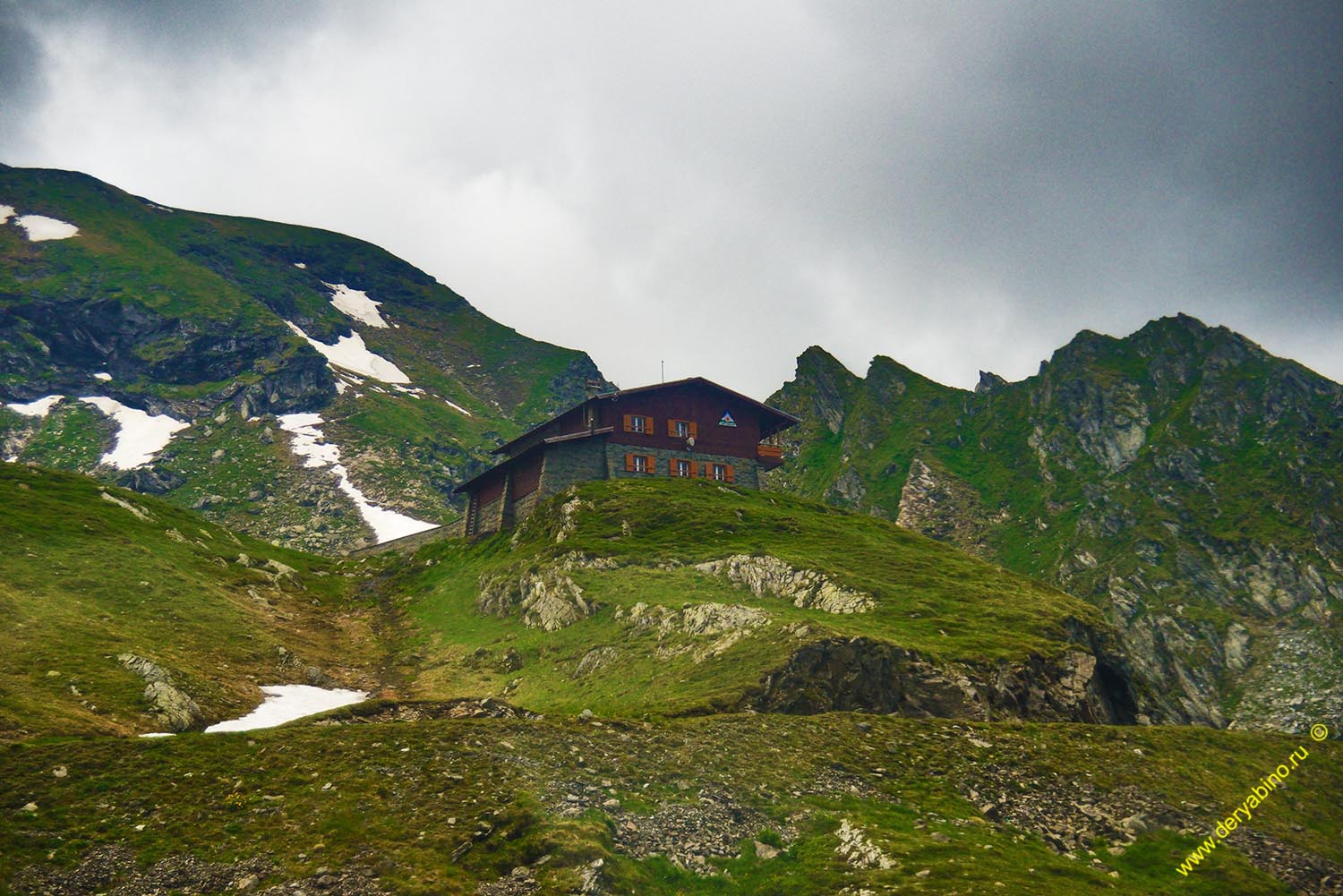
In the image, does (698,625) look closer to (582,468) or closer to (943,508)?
(582,468)

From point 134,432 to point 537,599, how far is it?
147 meters

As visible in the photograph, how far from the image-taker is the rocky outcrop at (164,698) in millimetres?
35781

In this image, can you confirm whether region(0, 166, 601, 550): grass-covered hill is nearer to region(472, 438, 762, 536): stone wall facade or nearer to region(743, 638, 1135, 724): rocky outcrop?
region(472, 438, 762, 536): stone wall facade

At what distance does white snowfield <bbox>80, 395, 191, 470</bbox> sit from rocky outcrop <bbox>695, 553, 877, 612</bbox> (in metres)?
A: 137

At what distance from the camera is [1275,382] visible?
161 meters

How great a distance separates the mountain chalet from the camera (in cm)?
7938

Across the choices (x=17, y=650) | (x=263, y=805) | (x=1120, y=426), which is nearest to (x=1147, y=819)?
(x=263, y=805)

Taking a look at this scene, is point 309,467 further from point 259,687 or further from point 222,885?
point 222,885

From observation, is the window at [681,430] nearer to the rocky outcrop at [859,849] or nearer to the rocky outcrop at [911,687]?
the rocky outcrop at [911,687]

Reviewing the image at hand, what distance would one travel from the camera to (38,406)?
17262 centimetres

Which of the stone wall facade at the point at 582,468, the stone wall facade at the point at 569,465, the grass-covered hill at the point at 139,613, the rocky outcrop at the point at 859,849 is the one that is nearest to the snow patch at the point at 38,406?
the grass-covered hill at the point at 139,613

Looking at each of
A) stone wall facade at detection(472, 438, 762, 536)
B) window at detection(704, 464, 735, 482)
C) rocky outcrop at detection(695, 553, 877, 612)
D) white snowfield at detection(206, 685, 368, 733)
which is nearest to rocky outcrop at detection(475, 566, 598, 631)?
rocky outcrop at detection(695, 553, 877, 612)

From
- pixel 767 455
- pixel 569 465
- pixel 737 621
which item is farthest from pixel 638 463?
pixel 737 621

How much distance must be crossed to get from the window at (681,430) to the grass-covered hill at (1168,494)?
188 ft
